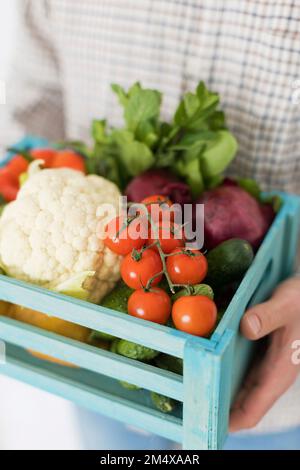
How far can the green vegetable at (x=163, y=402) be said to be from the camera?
54 centimetres

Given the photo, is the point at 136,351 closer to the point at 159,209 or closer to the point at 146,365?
the point at 146,365

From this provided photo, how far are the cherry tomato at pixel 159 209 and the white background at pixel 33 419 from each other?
375 millimetres

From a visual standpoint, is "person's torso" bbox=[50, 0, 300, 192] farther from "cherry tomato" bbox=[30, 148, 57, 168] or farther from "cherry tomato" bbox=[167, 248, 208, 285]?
Result: "cherry tomato" bbox=[167, 248, 208, 285]

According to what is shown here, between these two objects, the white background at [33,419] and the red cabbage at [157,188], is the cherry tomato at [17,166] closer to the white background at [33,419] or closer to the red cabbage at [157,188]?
the red cabbage at [157,188]

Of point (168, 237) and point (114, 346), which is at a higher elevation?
point (168, 237)

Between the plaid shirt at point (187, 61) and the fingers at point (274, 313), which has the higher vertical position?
the plaid shirt at point (187, 61)

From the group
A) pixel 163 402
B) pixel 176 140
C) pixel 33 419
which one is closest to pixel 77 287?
pixel 163 402

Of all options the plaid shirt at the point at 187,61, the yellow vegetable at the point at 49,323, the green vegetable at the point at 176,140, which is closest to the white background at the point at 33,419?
the plaid shirt at the point at 187,61

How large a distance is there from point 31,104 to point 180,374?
0.61 metres

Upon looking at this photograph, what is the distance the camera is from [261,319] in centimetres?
56

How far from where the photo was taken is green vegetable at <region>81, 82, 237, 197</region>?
68 cm

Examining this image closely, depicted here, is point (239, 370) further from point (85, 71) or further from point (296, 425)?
point (85, 71)

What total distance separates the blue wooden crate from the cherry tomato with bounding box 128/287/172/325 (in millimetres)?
17

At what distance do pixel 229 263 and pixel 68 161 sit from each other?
0.98ft
